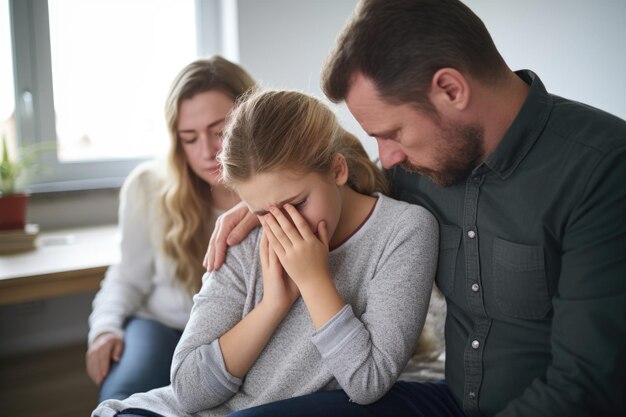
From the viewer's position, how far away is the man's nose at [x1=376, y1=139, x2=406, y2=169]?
119 cm

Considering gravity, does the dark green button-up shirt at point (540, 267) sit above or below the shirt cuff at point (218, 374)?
above

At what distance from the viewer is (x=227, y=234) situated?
1.35 meters

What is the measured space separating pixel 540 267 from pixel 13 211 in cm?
185

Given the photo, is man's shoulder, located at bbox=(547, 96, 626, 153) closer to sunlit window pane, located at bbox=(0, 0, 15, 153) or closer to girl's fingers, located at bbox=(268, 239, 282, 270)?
girl's fingers, located at bbox=(268, 239, 282, 270)

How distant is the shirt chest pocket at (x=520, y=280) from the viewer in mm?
1105

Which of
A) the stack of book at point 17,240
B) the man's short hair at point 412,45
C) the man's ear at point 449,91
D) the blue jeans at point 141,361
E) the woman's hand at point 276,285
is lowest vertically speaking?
the blue jeans at point 141,361

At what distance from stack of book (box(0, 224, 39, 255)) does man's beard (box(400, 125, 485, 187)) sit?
1586 millimetres

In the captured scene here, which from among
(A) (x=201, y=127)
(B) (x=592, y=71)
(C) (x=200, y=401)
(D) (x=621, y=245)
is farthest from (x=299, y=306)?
(B) (x=592, y=71)

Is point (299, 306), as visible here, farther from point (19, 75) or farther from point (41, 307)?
point (19, 75)

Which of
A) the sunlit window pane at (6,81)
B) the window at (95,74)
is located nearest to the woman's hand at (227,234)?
the window at (95,74)

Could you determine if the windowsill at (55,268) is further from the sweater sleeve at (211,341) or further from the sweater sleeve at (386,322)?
the sweater sleeve at (386,322)

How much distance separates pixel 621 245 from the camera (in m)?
0.99

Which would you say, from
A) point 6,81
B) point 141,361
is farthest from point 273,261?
point 6,81

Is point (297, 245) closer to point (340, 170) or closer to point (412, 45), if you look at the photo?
point (340, 170)
